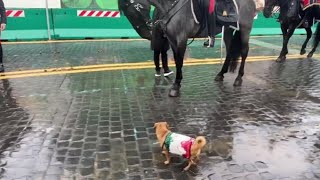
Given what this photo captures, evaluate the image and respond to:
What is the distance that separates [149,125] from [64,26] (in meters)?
9.83

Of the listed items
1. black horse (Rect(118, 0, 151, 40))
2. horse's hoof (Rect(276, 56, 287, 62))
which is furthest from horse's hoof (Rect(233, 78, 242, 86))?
black horse (Rect(118, 0, 151, 40))

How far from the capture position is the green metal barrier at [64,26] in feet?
43.5

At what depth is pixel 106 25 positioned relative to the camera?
1420 centimetres

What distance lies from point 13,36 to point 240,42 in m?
9.14

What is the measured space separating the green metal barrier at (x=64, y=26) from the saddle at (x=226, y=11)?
8.19m

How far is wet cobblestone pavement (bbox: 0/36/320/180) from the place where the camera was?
12.7ft

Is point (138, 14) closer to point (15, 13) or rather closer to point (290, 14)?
point (290, 14)

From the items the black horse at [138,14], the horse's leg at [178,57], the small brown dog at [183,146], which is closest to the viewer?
the small brown dog at [183,146]

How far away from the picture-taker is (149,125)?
5.12 m

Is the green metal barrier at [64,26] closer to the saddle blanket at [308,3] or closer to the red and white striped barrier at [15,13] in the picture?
the red and white striped barrier at [15,13]

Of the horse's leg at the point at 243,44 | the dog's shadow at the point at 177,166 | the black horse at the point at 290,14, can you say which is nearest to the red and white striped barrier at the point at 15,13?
the black horse at the point at 290,14

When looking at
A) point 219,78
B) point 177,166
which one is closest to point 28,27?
point 219,78

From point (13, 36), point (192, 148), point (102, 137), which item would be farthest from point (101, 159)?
point (13, 36)

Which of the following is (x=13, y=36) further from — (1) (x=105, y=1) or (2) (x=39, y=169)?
(2) (x=39, y=169)
